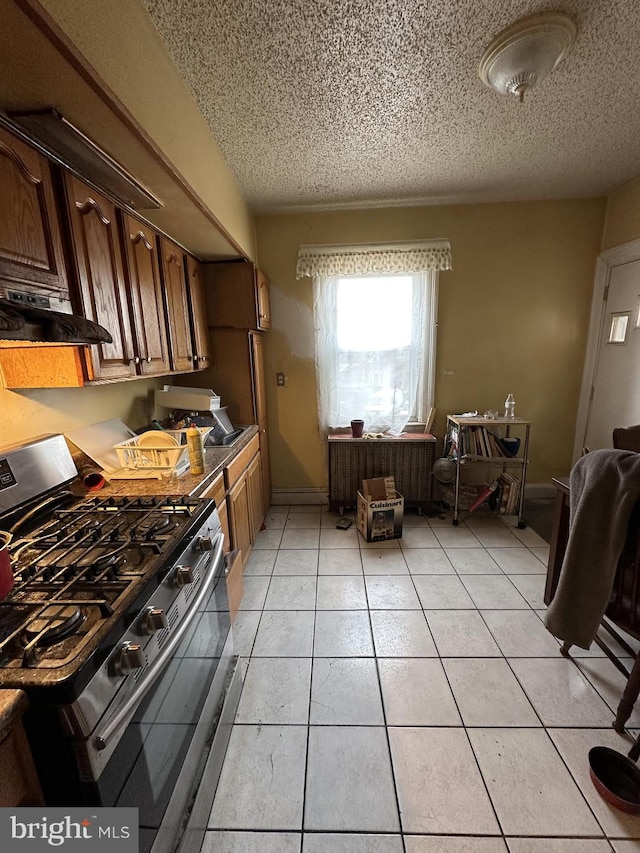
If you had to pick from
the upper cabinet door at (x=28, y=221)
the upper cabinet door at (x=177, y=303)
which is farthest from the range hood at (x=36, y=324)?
the upper cabinet door at (x=177, y=303)

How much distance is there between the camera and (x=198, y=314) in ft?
7.83

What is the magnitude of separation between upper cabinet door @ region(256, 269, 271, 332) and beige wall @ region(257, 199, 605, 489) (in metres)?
0.10

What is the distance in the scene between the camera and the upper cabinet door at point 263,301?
2.60m

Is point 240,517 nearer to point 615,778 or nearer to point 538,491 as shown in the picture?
point 615,778

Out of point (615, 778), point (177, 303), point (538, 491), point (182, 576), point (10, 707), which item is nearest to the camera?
point (10, 707)

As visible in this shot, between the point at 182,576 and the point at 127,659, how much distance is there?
27 cm

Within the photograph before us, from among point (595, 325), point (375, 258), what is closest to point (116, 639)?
point (375, 258)

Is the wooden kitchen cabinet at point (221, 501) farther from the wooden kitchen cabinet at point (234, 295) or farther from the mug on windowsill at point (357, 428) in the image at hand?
the mug on windowsill at point (357, 428)

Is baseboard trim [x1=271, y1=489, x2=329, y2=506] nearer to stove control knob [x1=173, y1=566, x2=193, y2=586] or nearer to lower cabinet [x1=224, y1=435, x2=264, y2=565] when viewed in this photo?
lower cabinet [x1=224, y1=435, x2=264, y2=565]

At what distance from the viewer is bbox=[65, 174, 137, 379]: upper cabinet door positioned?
3.99 feet

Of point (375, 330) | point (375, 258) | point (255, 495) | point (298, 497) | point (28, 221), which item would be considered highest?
point (375, 258)

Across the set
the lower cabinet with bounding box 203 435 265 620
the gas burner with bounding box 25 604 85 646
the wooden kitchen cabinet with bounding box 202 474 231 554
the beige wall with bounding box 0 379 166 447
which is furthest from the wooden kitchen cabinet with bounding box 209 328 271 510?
the gas burner with bounding box 25 604 85 646

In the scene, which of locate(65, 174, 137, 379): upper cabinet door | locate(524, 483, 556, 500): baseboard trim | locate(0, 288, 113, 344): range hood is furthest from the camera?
locate(524, 483, 556, 500): baseboard trim

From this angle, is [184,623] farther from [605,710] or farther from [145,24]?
[145,24]
